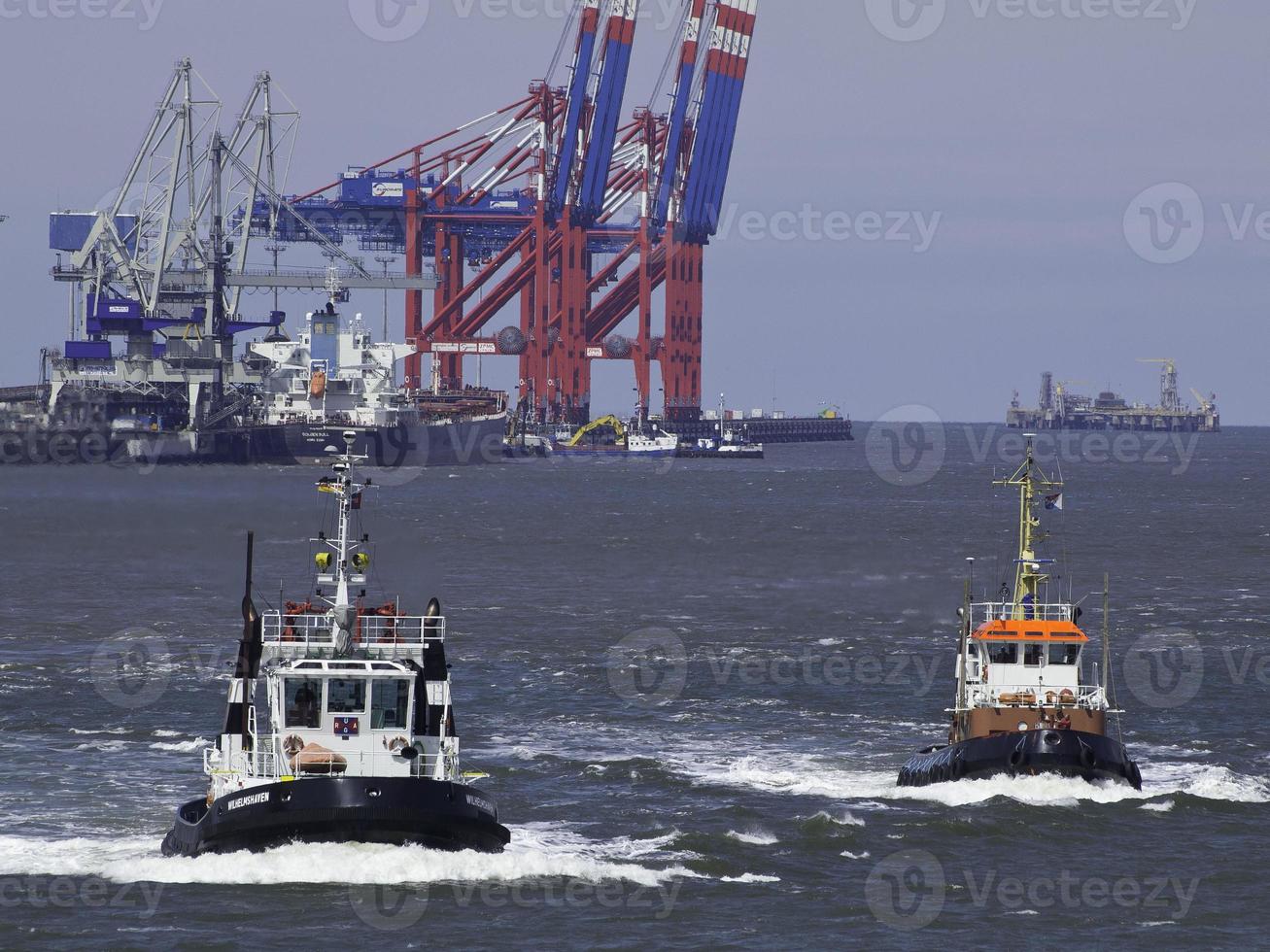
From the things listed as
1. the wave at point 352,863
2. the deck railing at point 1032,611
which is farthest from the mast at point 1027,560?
the wave at point 352,863

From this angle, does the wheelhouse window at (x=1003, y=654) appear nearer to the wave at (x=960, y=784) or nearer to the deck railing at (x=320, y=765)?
the wave at (x=960, y=784)

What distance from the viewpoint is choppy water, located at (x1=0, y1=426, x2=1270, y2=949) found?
39.0 metres

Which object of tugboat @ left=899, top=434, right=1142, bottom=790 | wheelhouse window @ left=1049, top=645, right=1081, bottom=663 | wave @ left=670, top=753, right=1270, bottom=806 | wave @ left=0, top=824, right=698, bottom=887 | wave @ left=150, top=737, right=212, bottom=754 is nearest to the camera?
wave @ left=0, top=824, right=698, bottom=887

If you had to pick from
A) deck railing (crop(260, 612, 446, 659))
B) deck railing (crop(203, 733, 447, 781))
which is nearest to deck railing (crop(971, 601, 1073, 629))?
deck railing (crop(260, 612, 446, 659))

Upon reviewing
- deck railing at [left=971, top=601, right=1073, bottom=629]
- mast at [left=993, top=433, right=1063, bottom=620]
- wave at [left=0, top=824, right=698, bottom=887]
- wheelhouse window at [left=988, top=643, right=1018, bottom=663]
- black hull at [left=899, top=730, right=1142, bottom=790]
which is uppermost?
mast at [left=993, top=433, right=1063, bottom=620]

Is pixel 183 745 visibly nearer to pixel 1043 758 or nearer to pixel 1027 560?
pixel 1043 758

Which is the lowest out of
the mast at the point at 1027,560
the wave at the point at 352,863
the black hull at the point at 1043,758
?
the wave at the point at 352,863

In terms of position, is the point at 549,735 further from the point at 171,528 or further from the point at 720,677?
the point at 171,528

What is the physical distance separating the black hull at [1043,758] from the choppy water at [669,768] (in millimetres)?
427

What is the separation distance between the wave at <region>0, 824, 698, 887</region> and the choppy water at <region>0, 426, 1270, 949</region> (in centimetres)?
8

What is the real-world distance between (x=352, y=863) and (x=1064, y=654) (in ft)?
67.1

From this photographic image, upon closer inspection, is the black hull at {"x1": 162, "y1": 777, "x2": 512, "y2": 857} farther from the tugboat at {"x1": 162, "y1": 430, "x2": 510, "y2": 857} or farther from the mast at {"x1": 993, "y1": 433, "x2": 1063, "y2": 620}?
the mast at {"x1": 993, "y1": 433, "x2": 1063, "y2": 620}

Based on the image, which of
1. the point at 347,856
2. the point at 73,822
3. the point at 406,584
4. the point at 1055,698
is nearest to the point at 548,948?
the point at 347,856

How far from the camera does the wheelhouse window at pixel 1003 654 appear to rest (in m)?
50.8
